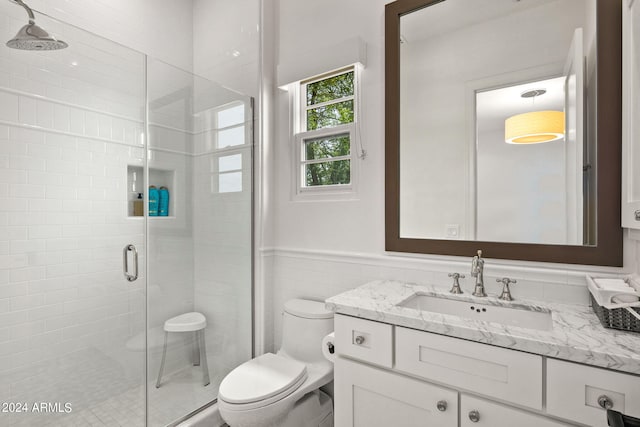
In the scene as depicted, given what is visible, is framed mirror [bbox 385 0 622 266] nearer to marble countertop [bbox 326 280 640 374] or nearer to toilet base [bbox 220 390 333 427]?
marble countertop [bbox 326 280 640 374]

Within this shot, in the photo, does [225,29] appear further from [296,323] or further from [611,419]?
[611,419]


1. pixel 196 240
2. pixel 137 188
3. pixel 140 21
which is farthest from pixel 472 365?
pixel 140 21

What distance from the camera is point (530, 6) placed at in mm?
Answer: 1342

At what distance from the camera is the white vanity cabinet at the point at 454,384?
847 mm

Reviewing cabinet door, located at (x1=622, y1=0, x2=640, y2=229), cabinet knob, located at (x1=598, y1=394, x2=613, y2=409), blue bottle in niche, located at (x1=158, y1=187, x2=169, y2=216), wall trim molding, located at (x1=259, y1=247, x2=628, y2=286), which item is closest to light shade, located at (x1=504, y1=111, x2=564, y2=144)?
cabinet door, located at (x1=622, y1=0, x2=640, y2=229)

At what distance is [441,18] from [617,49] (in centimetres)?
71

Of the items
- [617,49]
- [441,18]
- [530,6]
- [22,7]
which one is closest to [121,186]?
[22,7]

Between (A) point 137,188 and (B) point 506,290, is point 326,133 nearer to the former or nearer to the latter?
(A) point 137,188

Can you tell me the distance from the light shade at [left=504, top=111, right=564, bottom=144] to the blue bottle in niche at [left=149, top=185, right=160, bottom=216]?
1.70m

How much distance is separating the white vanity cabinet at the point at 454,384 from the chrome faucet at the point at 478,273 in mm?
383

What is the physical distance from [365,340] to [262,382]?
608mm

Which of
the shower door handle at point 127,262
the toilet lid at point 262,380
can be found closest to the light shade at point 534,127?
the toilet lid at point 262,380

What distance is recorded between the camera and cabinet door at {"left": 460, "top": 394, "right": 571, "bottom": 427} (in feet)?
2.98

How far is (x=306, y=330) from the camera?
1.76 m
